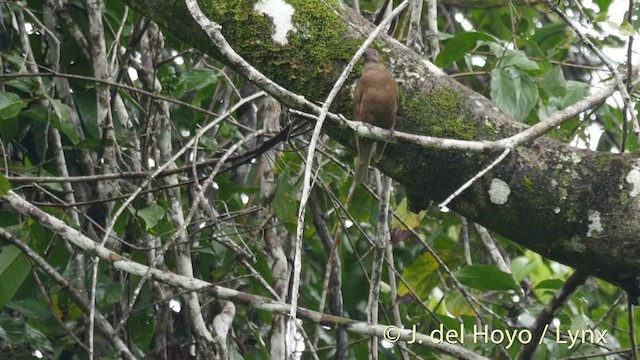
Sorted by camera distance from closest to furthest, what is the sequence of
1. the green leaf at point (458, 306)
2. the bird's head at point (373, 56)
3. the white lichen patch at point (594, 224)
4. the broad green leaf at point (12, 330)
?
1. the white lichen patch at point (594, 224)
2. the bird's head at point (373, 56)
3. the broad green leaf at point (12, 330)
4. the green leaf at point (458, 306)

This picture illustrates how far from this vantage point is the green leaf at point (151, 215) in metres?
3.43

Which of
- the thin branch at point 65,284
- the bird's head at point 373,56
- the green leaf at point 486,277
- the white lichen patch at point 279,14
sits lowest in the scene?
the thin branch at point 65,284

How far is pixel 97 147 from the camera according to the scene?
3865 mm

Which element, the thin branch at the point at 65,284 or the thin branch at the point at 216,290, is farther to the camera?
the thin branch at the point at 65,284

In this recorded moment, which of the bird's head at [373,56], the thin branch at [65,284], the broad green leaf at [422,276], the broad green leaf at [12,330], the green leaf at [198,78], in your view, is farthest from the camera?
the broad green leaf at [422,276]

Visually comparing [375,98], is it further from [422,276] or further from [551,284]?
[422,276]

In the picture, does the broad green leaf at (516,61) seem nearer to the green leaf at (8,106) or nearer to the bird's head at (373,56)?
the bird's head at (373,56)

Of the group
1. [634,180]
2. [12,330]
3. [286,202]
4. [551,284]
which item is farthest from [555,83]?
[12,330]

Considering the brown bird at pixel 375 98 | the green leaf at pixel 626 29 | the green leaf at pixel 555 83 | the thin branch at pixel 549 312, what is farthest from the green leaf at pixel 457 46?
the thin branch at pixel 549 312

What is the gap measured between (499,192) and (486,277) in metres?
1.00

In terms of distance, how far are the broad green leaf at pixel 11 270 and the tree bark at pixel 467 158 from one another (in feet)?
→ 3.80

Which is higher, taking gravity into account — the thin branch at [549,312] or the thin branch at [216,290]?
the thin branch at [549,312]

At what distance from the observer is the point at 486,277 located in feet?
11.5

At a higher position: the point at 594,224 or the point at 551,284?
the point at 594,224
